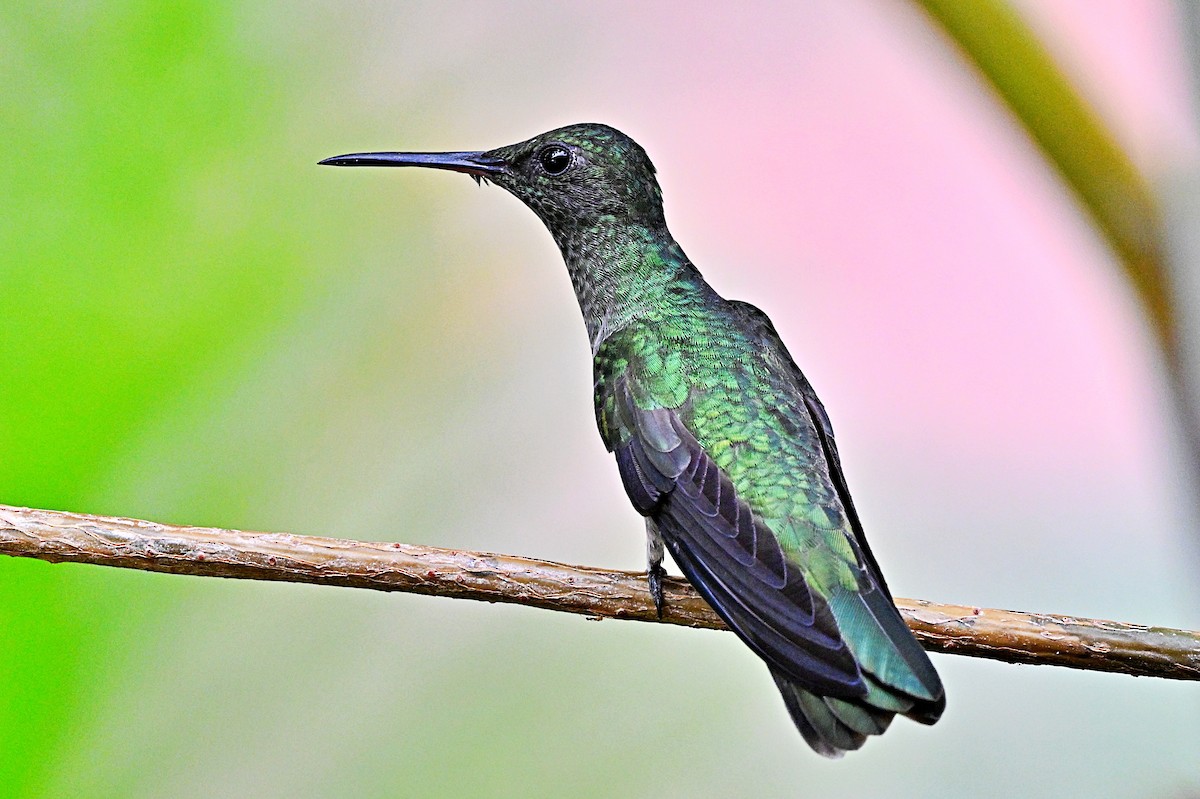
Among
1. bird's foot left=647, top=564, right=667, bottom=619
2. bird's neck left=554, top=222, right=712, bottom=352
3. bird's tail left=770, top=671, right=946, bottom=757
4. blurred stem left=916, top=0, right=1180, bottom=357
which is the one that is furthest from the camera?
bird's neck left=554, top=222, right=712, bottom=352

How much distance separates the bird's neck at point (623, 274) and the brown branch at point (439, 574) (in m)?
0.43

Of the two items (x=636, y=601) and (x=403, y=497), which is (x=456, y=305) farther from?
(x=636, y=601)

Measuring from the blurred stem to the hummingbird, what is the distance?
41 centimetres

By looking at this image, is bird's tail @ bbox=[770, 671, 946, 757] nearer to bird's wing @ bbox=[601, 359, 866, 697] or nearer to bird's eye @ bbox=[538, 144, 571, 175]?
bird's wing @ bbox=[601, 359, 866, 697]

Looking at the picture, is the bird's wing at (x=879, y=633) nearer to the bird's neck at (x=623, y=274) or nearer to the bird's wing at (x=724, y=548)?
the bird's wing at (x=724, y=548)

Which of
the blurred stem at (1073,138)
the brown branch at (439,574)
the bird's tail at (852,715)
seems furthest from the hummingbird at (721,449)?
the blurred stem at (1073,138)

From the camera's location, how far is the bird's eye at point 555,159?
1.60m

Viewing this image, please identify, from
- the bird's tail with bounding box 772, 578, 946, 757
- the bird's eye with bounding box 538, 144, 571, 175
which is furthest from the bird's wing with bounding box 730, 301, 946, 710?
the bird's eye with bounding box 538, 144, 571, 175

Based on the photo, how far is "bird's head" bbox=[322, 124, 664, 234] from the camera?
1.58 meters

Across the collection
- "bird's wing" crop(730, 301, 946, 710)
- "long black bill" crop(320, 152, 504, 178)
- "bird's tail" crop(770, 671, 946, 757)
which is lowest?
"bird's tail" crop(770, 671, 946, 757)

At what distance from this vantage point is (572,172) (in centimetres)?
159

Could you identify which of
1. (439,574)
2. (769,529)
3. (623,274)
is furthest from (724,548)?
(623,274)

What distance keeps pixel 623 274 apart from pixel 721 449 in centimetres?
34

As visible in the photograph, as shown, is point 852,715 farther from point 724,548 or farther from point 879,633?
point 724,548
